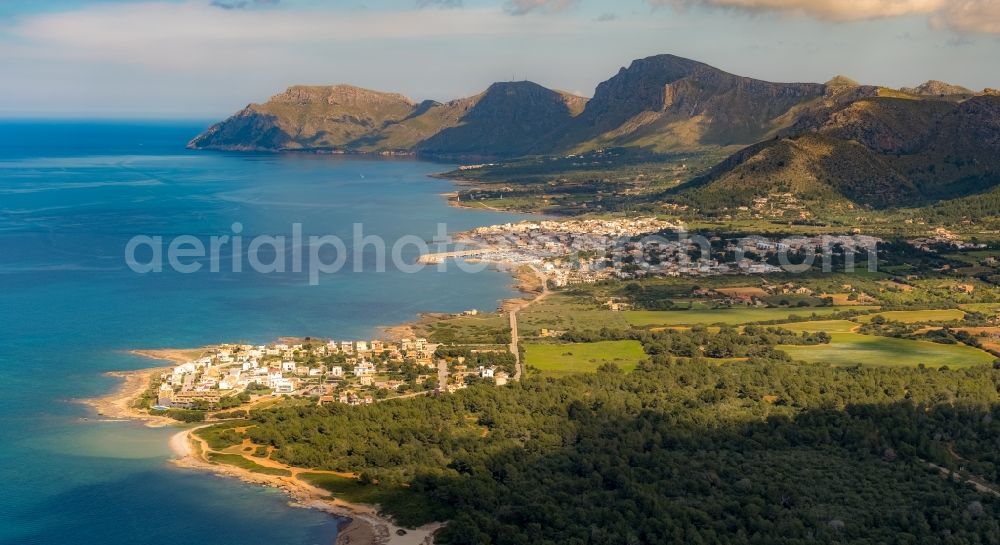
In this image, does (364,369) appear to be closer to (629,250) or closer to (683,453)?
(683,453)

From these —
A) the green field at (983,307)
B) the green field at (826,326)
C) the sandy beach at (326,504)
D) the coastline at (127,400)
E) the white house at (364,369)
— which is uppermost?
the green field at (983,307)

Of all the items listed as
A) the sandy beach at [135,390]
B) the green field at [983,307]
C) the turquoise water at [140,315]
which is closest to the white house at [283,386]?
the sandy beach at [135,390]

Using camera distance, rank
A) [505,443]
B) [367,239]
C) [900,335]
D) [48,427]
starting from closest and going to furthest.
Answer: [505,443] → [48,427] → [900,335] → [367,239]

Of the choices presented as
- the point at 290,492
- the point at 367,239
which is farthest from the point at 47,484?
the point at 367,239

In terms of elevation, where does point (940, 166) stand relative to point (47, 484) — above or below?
above

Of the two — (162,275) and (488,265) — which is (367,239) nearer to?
(488,265)

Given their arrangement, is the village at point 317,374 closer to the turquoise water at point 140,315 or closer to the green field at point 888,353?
the turquoise water at point 140,315
